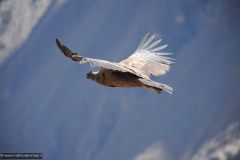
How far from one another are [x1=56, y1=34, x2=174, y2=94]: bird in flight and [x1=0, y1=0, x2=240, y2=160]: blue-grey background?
75.6 meters

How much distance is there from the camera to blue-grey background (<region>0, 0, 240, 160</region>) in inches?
4134

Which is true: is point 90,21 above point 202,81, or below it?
above

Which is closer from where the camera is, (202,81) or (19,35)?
(202,81)

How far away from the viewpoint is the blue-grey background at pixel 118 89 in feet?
344

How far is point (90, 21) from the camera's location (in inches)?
4911

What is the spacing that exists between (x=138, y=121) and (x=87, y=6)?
20.4m

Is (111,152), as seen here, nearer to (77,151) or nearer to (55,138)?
(77,151)

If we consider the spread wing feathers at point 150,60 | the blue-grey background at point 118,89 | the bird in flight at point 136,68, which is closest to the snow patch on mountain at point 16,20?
the blue-grey background at point 118,89

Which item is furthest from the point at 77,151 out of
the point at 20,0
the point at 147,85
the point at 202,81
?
the point at 147,85

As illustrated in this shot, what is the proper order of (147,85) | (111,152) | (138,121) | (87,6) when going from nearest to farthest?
(147,85) < (111,152) < (138,121) < (87,6)

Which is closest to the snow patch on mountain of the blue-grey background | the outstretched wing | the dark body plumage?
the blue-grey background

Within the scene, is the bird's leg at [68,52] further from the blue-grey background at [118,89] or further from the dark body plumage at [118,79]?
the blue-grey background at [118,89]

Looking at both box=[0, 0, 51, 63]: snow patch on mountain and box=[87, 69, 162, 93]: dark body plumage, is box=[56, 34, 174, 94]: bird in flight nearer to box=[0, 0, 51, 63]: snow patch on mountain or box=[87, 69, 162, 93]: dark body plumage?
box=[87, 69, 162, 93]: dark body plumage

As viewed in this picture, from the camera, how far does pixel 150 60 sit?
23.5m
